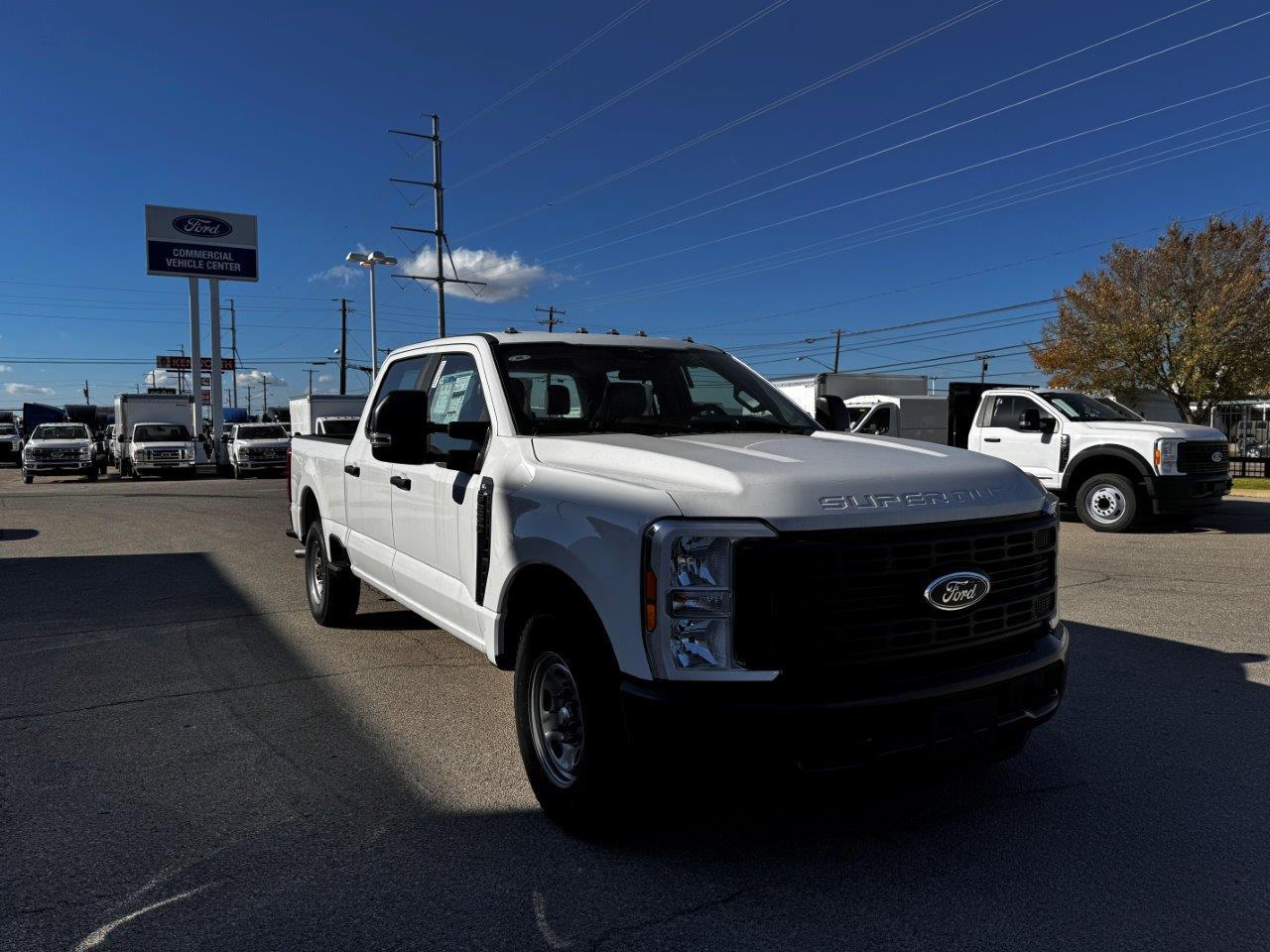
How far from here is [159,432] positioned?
2880 centimetres

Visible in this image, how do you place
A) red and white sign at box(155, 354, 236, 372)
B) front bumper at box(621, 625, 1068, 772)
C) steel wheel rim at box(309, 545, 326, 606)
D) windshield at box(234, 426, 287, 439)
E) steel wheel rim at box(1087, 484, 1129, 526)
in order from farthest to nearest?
red and white sign at box(155, 354, 236, 372)
windshield at box(234, 426, 287, 439)
steel wheel rim at box(1087, 484, 1129, 526)
steel wheel rim at box(309, 545, 326, 606)
front bumper at box(621, 625, 1068, 772)

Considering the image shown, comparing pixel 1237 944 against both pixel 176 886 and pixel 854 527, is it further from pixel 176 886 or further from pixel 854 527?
pixel 176 886

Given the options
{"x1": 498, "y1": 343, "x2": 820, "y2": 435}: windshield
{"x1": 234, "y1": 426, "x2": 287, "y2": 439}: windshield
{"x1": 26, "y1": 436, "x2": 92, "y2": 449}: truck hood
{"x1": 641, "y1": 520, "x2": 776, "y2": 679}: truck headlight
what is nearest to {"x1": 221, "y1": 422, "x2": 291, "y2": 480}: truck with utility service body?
{"x1": 234, "y1": 426, "x2": 287, "y2": 439}: windshield

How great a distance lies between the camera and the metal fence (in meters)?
23.0

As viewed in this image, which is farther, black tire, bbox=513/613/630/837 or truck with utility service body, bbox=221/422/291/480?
truck with utility service body, bbox=221/422/291/480

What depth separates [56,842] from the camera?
10.9 ft

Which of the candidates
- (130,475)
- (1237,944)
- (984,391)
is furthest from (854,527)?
(130,475)

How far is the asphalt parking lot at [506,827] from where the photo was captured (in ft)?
9.17

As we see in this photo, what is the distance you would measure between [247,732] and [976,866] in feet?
11.1

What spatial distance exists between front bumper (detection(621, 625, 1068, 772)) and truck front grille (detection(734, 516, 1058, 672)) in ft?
0.38

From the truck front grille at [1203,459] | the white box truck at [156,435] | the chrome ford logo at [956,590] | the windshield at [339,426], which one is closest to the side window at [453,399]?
the chrome ford logo at [956,590]

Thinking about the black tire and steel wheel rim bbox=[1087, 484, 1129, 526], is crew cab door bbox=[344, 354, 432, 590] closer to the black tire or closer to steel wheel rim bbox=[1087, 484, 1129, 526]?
the black tire

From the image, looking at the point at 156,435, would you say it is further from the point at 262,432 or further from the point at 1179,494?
the point at 1179,494

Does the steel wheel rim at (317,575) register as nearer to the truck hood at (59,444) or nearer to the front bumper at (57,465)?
the front bumper at (57,465)
